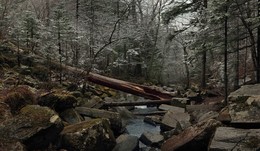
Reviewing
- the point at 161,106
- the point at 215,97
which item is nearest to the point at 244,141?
the point at 161,106

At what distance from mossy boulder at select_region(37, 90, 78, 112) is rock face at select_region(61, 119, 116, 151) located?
145 centimetres

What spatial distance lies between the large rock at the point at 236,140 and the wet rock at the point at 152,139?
118 inches

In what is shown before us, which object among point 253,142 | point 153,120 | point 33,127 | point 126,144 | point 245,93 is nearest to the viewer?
point 253,142

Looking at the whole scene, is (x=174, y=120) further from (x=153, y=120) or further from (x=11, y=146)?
(x=11, y=146)

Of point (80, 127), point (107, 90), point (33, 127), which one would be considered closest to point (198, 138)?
point (80, 127)

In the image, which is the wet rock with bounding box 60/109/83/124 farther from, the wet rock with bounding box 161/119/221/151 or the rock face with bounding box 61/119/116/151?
the wet rock with bounding box 161/119/221/151

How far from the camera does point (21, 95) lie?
31.2 feet

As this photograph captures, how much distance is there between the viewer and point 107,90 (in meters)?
22.3

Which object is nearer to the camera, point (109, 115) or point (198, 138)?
point (198, 138)

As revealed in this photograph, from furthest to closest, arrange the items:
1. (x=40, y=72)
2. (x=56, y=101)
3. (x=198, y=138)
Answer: (x=40, y=72) → (x=56, y=101) → (x=198, y=138)

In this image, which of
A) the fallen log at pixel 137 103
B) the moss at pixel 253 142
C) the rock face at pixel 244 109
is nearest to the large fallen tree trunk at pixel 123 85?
the fallen log at pixel 137 103

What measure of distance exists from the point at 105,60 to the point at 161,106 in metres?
18.5

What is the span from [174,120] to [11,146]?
751cm

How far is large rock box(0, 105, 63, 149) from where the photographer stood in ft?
25.6
